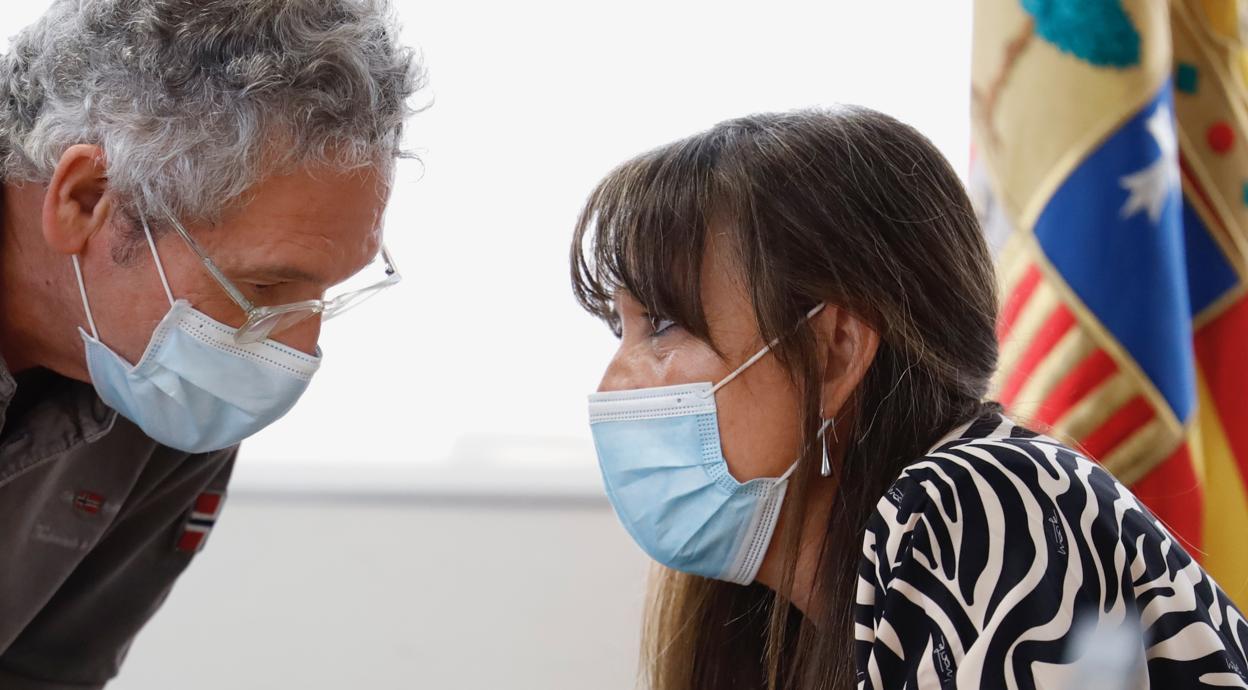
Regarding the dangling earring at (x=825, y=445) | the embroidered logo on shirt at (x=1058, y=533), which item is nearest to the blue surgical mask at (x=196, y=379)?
the dangling earring at (x=825, y=445)

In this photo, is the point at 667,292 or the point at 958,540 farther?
the point at 667,292

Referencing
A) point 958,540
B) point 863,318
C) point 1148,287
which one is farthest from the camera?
point 1148,287

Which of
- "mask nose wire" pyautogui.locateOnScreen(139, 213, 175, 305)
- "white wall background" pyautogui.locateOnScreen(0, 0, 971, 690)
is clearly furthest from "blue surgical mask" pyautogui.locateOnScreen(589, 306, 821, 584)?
"white wall background" pyautogui.locateOnScreen(0, 0, 971, 690)

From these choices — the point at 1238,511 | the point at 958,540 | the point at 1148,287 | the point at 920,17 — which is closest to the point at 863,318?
the point at 958,540

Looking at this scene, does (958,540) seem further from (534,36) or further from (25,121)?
(534,36)

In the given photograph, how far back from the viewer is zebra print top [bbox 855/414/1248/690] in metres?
0.83

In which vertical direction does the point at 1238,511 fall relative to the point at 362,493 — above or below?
above

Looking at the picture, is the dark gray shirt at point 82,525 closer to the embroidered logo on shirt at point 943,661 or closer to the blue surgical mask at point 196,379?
the blue surgical mask at point 196,379

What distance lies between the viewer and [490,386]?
204cm

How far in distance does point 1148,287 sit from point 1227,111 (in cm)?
28

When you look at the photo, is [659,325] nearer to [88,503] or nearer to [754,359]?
[754,359]

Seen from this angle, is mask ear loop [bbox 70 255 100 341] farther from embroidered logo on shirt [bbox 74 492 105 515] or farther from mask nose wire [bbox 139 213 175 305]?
embroidered logo on shirt [bbox 74 492 105 515]

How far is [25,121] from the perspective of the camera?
1.20m

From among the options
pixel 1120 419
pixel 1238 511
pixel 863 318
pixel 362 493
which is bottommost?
pixel 362 493
